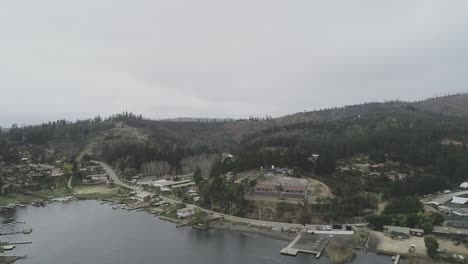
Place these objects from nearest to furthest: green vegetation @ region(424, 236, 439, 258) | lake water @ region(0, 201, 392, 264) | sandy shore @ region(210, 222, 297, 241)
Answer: green vegetation @ region(424, 236, 439, 258) < lake water @ region(0, 201, 392, 264) < sandy shore @ region(210, 222, 297, 241)

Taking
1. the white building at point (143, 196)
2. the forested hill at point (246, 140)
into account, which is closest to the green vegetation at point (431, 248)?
the forested hill at point (246, 140)

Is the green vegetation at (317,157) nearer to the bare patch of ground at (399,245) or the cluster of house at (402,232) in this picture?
Result: the cluster of house at (402,232)

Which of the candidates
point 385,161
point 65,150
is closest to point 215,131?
point 65,150

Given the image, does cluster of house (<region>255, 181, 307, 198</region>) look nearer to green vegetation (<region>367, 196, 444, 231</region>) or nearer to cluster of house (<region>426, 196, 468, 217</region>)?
green vegetation (<region>367, 196, 444, 231</region>)

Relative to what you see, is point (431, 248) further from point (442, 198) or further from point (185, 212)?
point (185, 212)

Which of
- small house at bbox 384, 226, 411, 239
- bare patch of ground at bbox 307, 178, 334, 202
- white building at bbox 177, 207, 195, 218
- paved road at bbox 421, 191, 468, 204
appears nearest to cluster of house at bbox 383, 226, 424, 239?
small house at bbox 384, 226, 411, 239

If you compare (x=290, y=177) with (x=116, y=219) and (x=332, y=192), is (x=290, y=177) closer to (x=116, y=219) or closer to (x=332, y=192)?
(x=332, y=192)

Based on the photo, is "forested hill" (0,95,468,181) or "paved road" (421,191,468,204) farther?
"forested hill" (0,95,468,181)

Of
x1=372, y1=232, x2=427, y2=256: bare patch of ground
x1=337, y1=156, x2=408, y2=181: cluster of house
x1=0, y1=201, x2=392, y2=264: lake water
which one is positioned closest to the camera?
x1=372, y1=232, x2=427, y2=256: bare patch of ground
